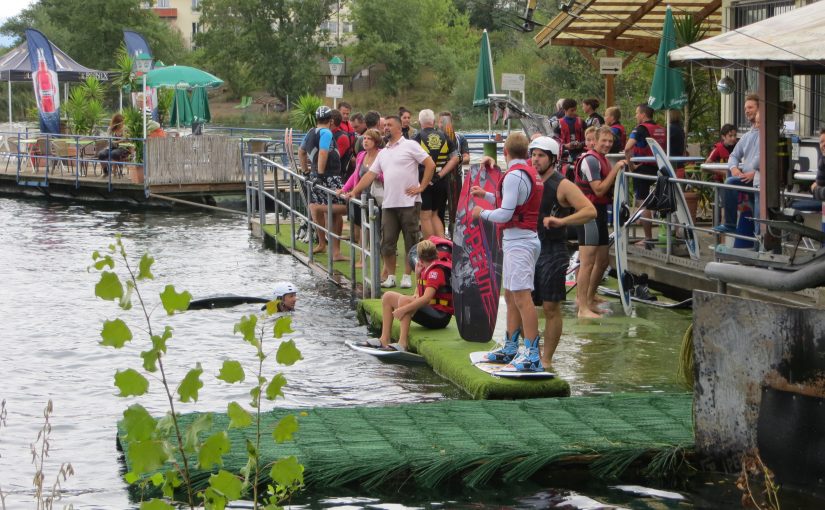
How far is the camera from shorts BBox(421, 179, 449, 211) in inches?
585

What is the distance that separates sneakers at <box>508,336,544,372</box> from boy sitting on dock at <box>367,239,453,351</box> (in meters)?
1.78

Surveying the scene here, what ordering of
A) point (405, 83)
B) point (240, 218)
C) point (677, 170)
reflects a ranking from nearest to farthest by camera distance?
point (677, 170)
point (240, 218)
point (405, 83)

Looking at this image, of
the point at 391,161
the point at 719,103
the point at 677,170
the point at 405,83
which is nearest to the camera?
the point at 391,161

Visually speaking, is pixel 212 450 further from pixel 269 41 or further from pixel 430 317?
pixel 269 41

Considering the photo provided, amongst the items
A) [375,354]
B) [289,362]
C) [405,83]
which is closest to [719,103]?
[375,354]

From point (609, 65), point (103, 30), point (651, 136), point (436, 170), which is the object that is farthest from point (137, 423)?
point (103, 30)

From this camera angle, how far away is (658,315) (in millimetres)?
12680

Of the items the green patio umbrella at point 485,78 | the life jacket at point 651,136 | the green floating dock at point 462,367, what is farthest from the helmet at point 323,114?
the green patio umbrella at point 485,78

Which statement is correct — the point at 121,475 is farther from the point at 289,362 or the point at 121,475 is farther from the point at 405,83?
the point at 405,83

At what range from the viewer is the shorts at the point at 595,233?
12.0m

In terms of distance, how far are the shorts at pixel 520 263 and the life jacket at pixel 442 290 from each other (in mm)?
1762

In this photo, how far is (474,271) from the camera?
34.5 ft

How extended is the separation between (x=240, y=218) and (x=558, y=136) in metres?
11.1

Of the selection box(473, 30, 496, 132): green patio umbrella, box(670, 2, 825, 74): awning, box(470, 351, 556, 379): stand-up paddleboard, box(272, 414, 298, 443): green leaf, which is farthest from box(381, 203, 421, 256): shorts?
box(272, 414, 298, 443): green leaf
